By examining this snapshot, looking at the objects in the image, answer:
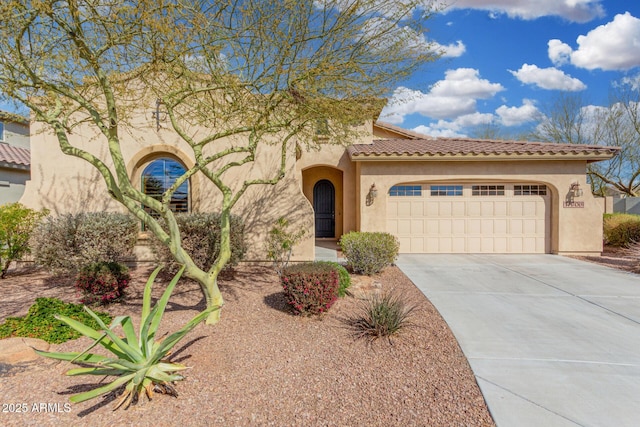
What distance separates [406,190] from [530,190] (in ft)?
14.7

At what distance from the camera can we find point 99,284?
6.01m

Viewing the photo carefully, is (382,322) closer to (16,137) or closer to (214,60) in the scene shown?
(214,60)

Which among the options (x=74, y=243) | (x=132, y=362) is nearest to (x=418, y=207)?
(x=74, y=243)

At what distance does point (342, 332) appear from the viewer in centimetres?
500

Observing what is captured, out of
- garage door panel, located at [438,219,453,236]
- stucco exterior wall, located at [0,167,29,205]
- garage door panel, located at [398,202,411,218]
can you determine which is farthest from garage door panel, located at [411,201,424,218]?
stucco exterior wall, located at [0,167,29,205]

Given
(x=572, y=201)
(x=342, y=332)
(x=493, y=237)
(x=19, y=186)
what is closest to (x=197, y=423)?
(x=342, y=332)

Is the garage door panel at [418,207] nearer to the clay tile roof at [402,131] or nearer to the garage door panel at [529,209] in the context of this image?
the garage door panel at [529,209]

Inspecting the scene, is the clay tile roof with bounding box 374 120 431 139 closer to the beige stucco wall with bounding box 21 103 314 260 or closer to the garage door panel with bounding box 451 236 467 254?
the garage door panel with bounding box 451 236 467 254

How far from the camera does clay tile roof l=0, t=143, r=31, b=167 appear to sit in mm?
15433

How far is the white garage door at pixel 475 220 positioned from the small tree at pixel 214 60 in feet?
21.7

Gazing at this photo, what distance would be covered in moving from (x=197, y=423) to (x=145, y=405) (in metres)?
0.65

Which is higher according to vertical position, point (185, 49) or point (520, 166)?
point (185, 49)

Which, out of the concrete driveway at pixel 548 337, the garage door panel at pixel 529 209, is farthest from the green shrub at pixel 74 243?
the garage door panel at pixel 529 209

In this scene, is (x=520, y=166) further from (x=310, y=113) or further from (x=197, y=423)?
(x=197, y=423)
